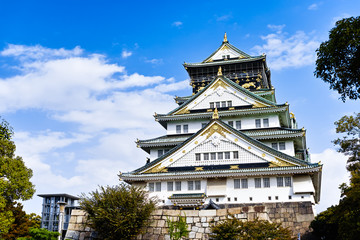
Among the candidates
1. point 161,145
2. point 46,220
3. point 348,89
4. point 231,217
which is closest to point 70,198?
point 46,220

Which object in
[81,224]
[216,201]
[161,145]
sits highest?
[161,145]

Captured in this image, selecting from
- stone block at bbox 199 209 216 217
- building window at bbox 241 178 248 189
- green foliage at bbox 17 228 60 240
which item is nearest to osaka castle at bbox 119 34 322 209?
building window at bbox 241 178 248 189

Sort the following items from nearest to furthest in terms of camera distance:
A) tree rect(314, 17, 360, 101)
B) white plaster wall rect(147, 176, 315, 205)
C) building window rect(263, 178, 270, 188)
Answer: tree rect(314, 17, 360, 101), white plaster wall rect(147, 176, 315, 205), building window rect(263, 178, 270, 188)

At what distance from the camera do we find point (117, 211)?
1947 cm

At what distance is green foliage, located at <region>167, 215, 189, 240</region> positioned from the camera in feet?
64.6

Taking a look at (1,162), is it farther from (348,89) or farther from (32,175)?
(348,89)

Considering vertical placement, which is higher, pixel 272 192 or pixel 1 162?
pixel 1 162

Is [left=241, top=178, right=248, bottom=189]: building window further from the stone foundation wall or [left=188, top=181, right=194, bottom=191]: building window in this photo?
the stone foundation wall

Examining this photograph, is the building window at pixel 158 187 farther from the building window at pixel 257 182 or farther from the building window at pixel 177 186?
the building window at pixel 257 182

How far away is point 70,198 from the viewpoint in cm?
7831

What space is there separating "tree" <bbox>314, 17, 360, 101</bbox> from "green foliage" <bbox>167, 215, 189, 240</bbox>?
1012 centimetres

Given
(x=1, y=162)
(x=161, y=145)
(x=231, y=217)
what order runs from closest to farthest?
1. (x=231, y=217)
2. (x=1, y=162)
3. (x=161, y=145)

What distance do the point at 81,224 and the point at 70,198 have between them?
6069 centimetres

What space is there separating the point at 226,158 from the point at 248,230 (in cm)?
1566
